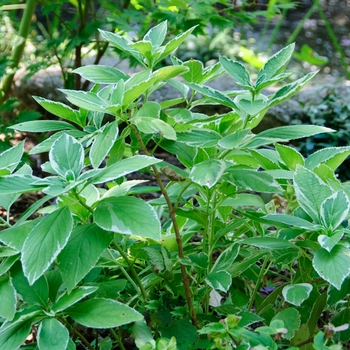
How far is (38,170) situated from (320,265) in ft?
7.77

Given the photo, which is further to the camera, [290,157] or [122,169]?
[290,157]

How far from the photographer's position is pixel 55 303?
78 cm

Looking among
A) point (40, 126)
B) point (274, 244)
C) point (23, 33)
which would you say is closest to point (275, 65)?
point (274, 244)

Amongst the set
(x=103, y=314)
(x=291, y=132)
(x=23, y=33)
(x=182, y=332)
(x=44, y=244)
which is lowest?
(x=23, y=33)

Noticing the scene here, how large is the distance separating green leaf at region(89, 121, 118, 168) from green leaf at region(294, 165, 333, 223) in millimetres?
297

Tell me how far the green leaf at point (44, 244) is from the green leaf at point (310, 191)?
0.36 metres

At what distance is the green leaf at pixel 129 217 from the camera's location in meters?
0.72

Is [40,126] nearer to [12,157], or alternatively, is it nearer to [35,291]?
[12,157]

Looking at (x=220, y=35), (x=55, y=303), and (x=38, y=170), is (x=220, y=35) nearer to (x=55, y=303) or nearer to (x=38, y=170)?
(x=38, y=170)

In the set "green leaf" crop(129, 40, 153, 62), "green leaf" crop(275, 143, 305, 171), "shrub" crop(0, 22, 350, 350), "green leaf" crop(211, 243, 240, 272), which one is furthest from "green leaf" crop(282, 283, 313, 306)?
"green leaf" crop(129, 40, 153, 62)

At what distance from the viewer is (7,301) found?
2.56 ft

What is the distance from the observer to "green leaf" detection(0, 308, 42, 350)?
74 cm

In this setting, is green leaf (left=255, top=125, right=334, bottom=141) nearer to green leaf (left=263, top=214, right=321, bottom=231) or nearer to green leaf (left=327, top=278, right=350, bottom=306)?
green leaf (left=263, top=214, right=321, bottom=231)

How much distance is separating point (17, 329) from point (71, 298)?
0.09 meters
